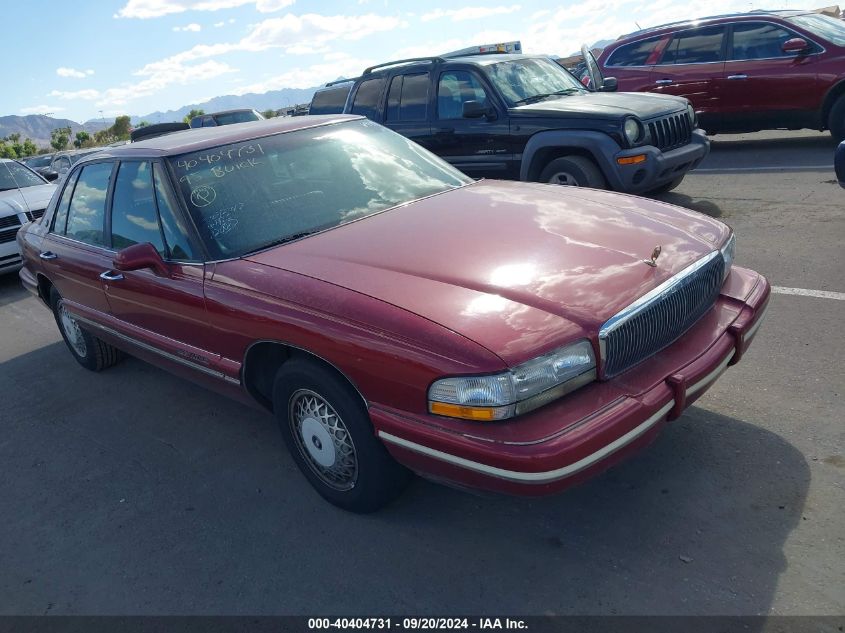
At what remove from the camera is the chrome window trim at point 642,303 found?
2.62 meters

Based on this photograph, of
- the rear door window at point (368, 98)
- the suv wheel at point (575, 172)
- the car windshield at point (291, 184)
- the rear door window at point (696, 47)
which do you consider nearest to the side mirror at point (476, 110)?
the suv wheel at point (575, 172)

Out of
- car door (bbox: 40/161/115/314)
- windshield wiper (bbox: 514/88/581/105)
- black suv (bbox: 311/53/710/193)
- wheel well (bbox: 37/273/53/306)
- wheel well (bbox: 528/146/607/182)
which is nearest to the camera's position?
car door (bbox: 40/161/115/314)

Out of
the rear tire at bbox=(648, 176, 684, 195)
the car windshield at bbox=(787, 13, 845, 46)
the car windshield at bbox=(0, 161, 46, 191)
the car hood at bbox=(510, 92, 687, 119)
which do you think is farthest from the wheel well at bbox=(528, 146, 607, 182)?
the car windshield at bbox=(0, 161, 46, 191)

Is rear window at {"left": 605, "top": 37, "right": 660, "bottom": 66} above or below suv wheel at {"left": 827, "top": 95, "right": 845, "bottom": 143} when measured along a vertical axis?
above

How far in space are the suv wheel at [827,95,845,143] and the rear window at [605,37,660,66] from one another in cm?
293

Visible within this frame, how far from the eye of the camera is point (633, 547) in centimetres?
280

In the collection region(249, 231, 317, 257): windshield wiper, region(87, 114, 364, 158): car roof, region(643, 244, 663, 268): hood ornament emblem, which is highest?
region(87, 114, 364, 158): car roof

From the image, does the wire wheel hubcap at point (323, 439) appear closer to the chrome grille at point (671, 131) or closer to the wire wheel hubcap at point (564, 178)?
the wire wheel hubcap at point (564, 178)

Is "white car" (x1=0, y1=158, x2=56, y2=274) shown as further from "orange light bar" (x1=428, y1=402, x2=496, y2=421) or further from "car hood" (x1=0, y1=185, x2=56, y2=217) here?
"orange light bar" (x1=428, y1=402, x2=496, y2=421)

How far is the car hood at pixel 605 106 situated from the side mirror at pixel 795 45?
2.98m

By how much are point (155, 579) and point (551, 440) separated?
183 cm

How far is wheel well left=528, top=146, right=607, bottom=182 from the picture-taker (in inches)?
283

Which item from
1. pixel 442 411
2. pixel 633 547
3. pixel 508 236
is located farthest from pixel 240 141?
pixel 633 547

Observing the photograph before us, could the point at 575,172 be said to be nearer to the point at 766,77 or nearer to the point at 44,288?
the point at 766,77
